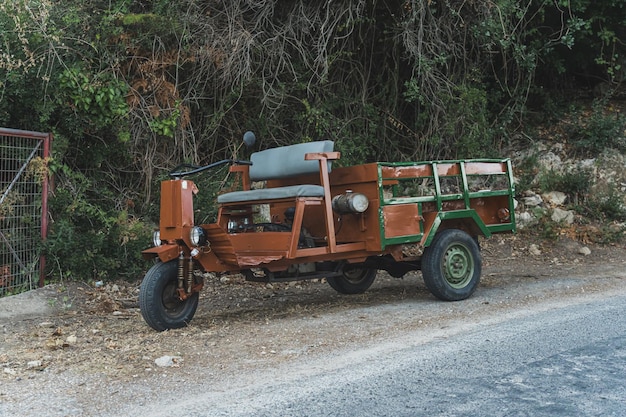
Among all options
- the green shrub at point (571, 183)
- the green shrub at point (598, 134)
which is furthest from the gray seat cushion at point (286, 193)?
the green shrub at point (598, 134)

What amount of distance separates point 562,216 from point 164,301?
8.26 m

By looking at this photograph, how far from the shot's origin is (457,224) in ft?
25.0

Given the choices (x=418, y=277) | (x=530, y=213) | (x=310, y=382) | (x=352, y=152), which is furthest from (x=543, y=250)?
(x=310, y=382)

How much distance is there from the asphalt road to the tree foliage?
15.9 ft

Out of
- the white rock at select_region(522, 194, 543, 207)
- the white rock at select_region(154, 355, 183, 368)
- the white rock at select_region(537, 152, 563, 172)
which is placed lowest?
the white rock at select_region(154, 355, 183, 368)

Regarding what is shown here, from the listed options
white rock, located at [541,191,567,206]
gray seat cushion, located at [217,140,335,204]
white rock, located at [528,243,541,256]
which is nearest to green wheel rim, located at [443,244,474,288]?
gray seat cushion, located at [217,140,335,204]

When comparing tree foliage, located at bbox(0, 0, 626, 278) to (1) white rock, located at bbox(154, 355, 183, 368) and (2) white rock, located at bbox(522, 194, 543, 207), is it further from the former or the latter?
(1) white rock, located at bbox(154, 355, 183, 368)

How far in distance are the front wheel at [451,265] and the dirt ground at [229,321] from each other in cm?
17

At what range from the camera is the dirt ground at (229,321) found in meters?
4.81

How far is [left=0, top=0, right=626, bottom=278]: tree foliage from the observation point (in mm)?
8547

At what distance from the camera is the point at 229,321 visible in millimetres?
6504

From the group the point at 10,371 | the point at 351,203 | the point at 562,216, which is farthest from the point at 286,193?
the point at 562,216

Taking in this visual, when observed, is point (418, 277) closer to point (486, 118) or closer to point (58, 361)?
point (486, 118)

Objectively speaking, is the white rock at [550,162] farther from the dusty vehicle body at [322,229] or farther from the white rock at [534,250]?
the dusty vehicle body at [322,229]
